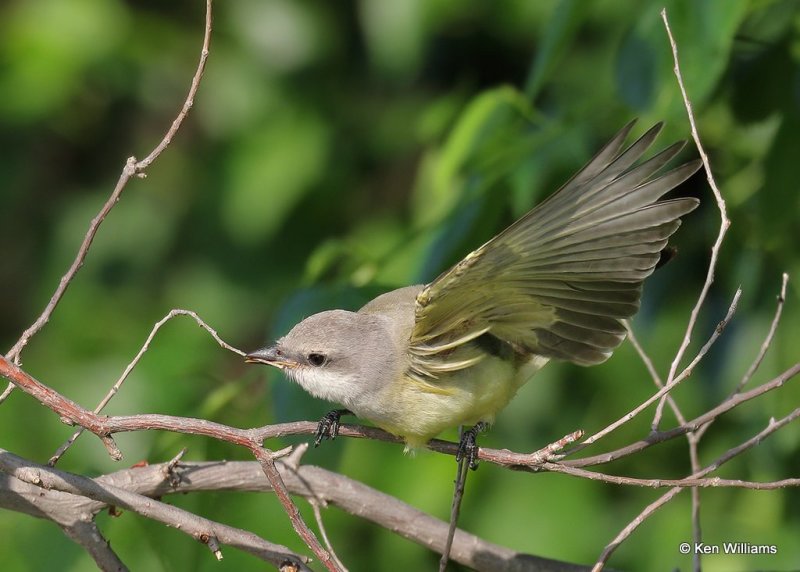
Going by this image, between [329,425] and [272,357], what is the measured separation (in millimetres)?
224

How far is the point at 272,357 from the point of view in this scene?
2.43 meters

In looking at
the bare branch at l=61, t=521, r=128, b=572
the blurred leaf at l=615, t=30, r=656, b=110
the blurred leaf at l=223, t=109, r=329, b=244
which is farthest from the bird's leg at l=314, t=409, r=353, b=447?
the blurred leaf at l=223, t=109, r=329, b=244

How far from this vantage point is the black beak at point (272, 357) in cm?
241

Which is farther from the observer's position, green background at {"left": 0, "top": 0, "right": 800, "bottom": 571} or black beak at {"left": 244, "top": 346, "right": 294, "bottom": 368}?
green background at {"left": 0, "top": 0, "right": 800, "bottom": 571}

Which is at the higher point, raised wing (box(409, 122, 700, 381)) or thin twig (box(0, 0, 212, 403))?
raised wing (box(409, 122, 700, 381))

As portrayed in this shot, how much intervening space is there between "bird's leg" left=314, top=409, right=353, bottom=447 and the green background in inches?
6.9

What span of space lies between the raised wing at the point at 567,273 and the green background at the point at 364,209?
45cm

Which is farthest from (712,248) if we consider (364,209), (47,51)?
(47,51)

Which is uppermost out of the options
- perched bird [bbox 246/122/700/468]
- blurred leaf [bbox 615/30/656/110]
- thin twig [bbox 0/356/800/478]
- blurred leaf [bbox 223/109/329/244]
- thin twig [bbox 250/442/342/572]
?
blurred leaf [bbox 223/109/329/244]

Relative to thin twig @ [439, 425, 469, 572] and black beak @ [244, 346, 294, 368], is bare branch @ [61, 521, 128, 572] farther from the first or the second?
thin twig @ [439, 425, 469, 572]

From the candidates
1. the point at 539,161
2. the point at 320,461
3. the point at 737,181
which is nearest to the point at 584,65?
the point at 737,181

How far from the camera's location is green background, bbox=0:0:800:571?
9.46 feet

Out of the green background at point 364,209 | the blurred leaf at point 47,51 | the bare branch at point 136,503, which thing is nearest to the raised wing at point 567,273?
the green background at point 364,209

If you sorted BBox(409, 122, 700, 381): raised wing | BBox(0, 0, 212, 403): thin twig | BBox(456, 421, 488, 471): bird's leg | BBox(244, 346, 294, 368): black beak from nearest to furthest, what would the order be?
BBox(0, 0, 212, 403): thin twig
BBox(409, 122, 700, 381): raised wing
BBox(456, 421, 488, 471): bird's leg
BBox(244, 346, 294, 368): black beak
